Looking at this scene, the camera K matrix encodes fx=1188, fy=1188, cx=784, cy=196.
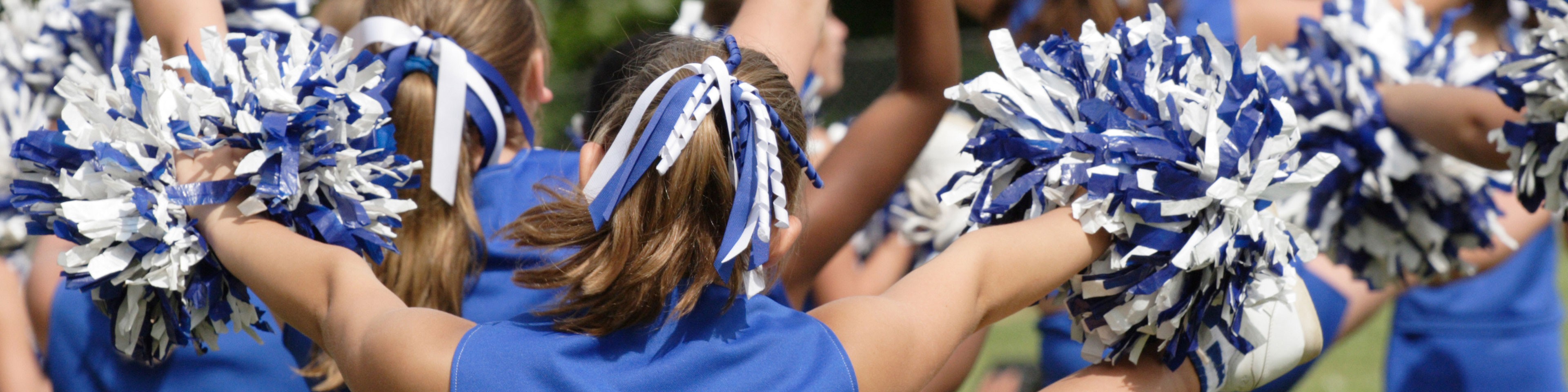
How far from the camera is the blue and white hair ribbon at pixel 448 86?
6.26ft

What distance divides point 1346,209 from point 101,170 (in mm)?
2365

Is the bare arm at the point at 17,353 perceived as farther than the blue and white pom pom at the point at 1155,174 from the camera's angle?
Yes

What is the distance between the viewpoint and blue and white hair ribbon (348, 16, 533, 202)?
6.26 feet

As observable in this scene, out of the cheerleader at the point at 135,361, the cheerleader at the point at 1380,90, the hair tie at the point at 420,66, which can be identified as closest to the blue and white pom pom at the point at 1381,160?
the cheerleader at the point at 1380,90

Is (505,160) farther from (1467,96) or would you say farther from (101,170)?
(1467,96)

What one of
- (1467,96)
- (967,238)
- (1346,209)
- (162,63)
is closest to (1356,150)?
Result: (1346,209)

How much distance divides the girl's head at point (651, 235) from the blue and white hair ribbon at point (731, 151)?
0.03 feet

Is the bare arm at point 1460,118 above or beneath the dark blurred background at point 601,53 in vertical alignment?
above

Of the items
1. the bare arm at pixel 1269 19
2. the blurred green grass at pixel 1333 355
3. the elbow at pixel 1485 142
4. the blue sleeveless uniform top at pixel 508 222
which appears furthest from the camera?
the blurred green grass at pixel 1333 355

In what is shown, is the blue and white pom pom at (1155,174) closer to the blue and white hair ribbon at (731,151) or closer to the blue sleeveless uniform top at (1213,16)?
the blue and white hair ribbon at (731,151)

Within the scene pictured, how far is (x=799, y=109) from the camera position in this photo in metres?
1.57

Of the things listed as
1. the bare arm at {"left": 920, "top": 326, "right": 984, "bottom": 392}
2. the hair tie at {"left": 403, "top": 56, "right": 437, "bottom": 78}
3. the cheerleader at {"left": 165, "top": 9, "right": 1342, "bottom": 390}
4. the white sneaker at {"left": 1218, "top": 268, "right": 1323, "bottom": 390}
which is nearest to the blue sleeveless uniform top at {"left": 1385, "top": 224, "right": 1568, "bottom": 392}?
the bare arm at {"left": 920, "top": 326, "right": 984, "bottom": 392}

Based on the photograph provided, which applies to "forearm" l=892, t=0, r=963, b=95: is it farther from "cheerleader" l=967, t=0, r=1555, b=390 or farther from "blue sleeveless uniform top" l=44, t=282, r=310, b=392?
"blue sleeveless uniform top" l=44, t=282, r=310, b=392

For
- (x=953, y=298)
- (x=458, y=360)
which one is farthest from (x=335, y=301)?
(x=953, y=298)
